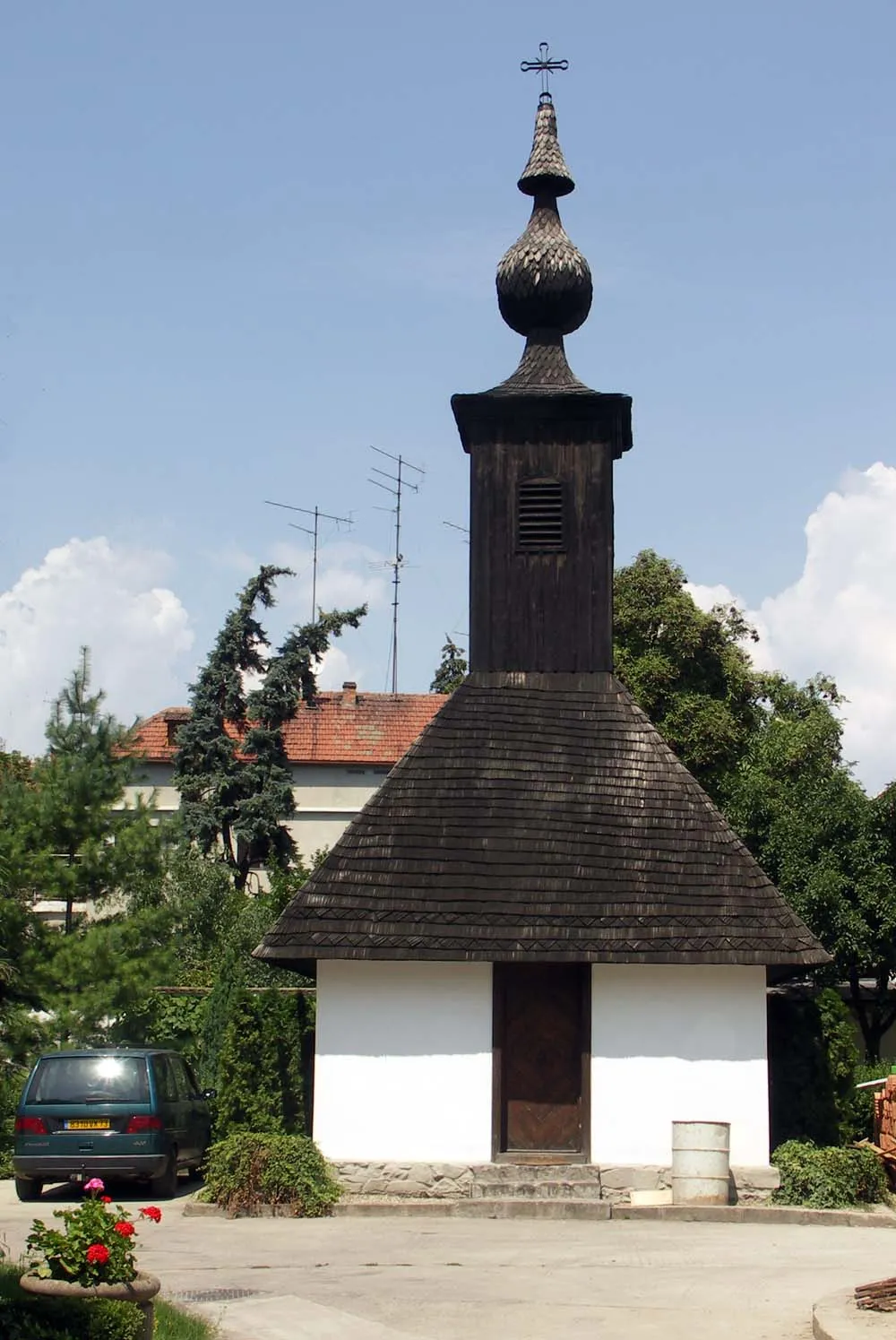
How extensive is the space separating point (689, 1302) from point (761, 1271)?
1.66 m

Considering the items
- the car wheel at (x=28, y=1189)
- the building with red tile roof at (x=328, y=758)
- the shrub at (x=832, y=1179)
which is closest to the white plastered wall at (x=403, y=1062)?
the car wheel at (x=28, y=1189)

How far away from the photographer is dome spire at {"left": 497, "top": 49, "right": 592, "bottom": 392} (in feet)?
75.4

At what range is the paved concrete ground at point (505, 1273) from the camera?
10.3 metres

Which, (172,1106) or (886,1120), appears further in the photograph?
(886,1120)

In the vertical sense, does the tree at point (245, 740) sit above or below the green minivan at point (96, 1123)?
above

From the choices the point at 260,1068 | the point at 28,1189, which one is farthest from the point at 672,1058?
the point at 28,1189

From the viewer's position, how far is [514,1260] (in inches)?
519

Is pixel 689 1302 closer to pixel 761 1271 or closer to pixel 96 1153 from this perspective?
pixel 761 1271

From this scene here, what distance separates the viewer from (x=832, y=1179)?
17.0 meters

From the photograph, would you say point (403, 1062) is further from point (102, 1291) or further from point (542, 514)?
point (102, 1291)

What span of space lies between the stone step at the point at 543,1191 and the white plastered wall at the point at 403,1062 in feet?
1.98

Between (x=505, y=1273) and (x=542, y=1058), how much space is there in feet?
19.2

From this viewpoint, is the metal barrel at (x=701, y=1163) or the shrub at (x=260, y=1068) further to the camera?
the shrub at (x=260, y=1068)

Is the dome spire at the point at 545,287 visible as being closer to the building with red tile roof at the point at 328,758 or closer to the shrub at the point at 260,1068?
the shrub at the point at 260,1068
